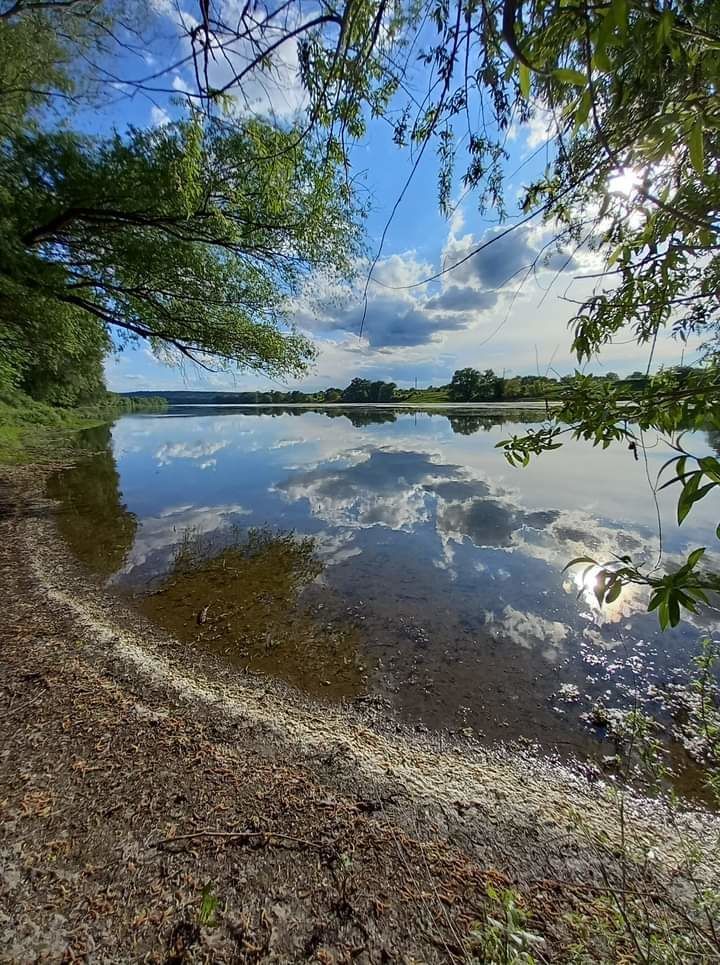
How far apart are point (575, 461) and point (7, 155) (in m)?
20.6

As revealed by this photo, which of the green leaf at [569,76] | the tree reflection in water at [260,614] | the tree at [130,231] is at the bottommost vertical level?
the tree reflection in water at [260,614]

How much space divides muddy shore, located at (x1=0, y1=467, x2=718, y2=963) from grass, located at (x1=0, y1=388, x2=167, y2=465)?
15.7 metres

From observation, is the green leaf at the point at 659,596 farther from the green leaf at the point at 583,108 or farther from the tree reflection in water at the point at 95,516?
the tree reflection in water at the point at 95,516

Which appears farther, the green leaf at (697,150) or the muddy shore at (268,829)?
the muddy shore at (268,829)

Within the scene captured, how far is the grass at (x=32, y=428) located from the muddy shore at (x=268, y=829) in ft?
51.5

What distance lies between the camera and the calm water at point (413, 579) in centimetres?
434

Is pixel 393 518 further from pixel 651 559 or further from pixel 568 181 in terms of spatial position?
pixel 568 181

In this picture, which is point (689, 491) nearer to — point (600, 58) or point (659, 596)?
point (659, 596)

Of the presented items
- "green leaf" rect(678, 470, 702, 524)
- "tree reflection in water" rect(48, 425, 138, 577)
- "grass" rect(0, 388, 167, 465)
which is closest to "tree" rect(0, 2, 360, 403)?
"tree reflection in water" rect(48, 425, 138, 577)

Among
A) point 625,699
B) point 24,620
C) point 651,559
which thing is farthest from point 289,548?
point 651,559

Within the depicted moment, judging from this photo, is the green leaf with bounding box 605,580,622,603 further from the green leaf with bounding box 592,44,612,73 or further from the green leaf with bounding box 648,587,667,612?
the green leaf with bounding box 592,44,612,73

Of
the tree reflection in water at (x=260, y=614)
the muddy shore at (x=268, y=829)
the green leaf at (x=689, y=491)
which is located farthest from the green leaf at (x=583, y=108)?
the tree reflection in water at (x=260, y=614)

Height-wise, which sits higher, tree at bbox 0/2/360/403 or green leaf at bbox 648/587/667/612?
tree at bbox 0/2/360/403

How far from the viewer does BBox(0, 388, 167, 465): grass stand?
1773cm
